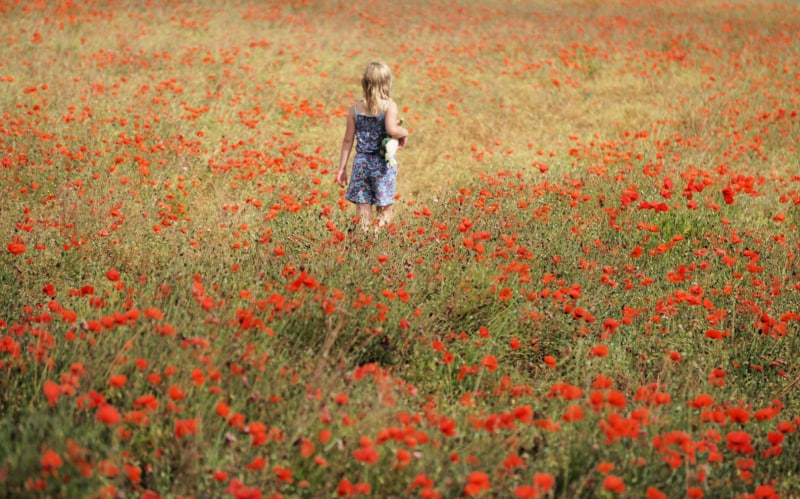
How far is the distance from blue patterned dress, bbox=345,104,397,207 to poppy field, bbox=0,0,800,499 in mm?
281

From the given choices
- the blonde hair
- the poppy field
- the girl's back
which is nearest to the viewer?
the poppy field

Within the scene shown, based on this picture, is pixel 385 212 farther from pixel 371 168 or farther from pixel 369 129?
pixel 369 129

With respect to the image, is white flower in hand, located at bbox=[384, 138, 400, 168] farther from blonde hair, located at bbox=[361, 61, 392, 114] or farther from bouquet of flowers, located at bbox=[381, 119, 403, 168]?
blonde hair, located at bbox=[361, 61, 392, 114]

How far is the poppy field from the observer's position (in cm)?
270

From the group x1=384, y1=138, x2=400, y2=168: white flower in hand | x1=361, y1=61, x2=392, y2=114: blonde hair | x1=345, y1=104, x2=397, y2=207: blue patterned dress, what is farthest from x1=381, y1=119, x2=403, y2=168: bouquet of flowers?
x1=361, y1=61, x2=392, y2=114: blonde hair

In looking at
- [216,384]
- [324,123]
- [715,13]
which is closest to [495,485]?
[216,384]

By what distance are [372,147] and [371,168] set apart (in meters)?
0.17

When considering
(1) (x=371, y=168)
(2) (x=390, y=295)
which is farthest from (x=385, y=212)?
(2) (x=390, y=295)

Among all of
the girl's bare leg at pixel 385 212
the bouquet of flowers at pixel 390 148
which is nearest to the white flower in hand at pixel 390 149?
the bouquet of flowers at pixel 390 148

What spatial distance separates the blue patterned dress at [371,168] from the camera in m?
5.74

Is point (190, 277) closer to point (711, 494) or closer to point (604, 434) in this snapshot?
point (604, 434)

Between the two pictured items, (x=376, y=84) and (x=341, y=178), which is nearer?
(x=376, y=84)

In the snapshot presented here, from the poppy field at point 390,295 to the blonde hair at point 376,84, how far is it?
865 millimetres

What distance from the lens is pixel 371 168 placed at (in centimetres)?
582
